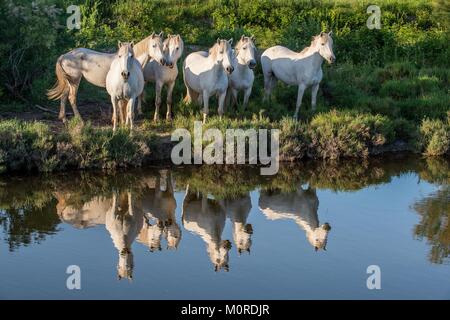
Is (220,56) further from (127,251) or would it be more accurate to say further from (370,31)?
(370,31)

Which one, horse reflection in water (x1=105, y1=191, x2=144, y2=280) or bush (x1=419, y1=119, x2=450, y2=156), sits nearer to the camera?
horse reflection in water (x1=105, y1=191, x2=144, y2=280)

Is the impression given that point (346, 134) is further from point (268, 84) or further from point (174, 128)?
point (174, 128)

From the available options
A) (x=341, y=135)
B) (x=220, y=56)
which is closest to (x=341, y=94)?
(x=341, y=135)

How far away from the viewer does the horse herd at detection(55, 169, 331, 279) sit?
1259 cm

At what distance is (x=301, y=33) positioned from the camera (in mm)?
22438

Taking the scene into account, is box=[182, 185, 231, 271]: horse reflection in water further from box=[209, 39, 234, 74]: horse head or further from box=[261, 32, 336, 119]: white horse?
box=[261, 32, 336, 119]: white horse

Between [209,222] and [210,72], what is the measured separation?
4.02 meters

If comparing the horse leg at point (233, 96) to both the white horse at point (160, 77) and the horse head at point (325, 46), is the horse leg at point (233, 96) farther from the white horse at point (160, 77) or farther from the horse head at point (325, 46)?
the horse head at point (325, 46)

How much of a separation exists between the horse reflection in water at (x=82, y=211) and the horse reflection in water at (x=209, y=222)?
1247 mm

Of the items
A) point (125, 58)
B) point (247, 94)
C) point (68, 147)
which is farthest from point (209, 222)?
point (247, 94)

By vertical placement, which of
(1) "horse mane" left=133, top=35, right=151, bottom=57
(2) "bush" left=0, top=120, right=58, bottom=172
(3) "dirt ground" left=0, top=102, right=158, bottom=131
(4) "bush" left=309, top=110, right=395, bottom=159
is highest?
(1) "horse mane" left=133, top=35, right=151, bottom=57

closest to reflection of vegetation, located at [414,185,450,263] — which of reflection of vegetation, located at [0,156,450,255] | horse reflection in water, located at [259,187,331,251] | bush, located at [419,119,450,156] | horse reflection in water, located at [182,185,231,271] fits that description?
reflection of vegetation, located at [0,156,450,255]

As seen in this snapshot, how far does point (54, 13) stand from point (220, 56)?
12.1ft

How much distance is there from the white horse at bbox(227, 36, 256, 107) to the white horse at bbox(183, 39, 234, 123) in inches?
9.8
